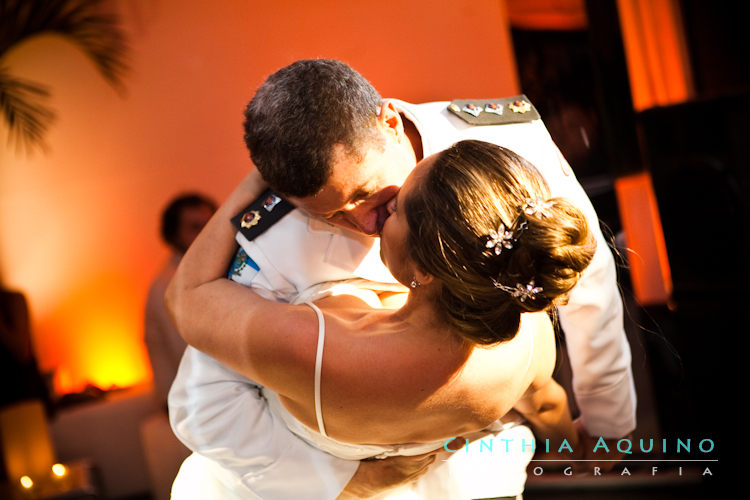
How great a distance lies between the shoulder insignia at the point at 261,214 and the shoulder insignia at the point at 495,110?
25 centimetres

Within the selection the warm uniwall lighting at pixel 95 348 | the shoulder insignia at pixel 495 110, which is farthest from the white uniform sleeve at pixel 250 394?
the shoulder insignia at pixel 495 110

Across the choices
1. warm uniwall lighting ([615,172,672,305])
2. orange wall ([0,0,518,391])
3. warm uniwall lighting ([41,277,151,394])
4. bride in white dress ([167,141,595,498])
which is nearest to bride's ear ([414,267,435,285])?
bride in white dress ([167,141,595,498])

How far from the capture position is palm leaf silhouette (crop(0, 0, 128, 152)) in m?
0.96

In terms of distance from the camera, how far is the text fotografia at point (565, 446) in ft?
3.23

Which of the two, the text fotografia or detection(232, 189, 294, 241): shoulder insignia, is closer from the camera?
detection(232, 189, 294, 241): shoulder insignia

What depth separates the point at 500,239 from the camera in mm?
746

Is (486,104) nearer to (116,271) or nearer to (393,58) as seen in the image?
(393,58)

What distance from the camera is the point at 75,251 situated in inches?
38.7

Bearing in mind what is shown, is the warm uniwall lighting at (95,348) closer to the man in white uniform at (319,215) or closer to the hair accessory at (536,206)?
the man in white uniform at (319,215)

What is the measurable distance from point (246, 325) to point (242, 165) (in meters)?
0.23

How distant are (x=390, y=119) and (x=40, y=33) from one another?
0.51 m

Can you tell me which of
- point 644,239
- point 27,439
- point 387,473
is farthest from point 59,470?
point 644,239

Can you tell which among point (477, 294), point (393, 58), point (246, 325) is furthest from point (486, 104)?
point (246, 325)

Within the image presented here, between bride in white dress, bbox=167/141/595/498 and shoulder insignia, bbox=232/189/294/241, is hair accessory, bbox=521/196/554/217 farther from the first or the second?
shoulder insignia, bbox=232/189/294/241
